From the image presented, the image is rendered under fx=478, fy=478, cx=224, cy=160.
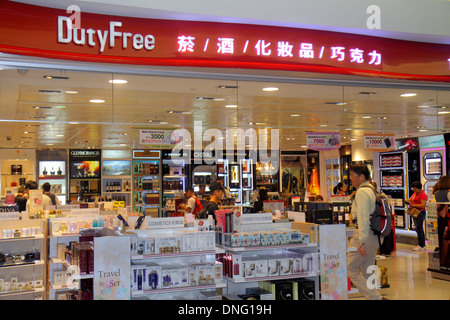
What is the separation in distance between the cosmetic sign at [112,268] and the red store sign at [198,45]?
2059 mm

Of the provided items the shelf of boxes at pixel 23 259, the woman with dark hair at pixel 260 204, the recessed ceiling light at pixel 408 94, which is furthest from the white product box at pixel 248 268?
the woman with dark hair at pixel 260 204

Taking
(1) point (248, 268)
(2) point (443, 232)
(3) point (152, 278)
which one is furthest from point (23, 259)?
(2) point (443, 232)

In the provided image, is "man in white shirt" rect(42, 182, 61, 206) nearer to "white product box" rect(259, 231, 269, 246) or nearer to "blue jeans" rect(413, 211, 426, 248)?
"white product box" rect(259, 231, 269, 246)

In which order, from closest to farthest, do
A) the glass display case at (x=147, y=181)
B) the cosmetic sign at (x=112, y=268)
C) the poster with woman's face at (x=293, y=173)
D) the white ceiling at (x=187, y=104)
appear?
the cosmetic sign at (x=112, y=268)
the white ceiling at (x=187, y=104)
the glass display case at (x=147, y=181)
the poster with woman's face at (x=293, y=173)

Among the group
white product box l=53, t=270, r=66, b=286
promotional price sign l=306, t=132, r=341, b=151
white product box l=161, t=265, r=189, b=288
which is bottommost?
white product box l=53, t=270, r=66, b=286

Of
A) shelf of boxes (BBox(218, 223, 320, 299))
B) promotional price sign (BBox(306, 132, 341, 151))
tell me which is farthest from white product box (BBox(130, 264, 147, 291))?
promotional price sign (BBox(306, 132, 341, 151))

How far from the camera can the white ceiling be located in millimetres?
6715

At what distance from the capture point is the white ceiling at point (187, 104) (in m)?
6.71

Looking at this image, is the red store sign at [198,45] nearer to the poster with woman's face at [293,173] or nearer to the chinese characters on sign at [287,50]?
the chinese characters on sign at [287,50]

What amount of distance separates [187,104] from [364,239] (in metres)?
4.44

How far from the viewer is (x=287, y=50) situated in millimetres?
5930

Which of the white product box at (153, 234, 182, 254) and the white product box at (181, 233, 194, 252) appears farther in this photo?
the white product box at (181, 233, 194, 252)

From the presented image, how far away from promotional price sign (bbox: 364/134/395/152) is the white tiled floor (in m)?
2.42

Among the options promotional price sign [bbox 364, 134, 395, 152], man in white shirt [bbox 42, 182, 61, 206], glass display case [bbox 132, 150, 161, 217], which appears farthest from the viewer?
glass display case [bbox 132, 150, 161, 217]
